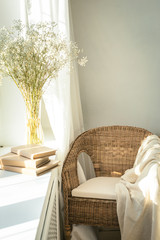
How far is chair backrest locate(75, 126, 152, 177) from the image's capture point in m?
2.21

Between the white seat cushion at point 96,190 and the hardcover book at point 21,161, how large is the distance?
1.73ft

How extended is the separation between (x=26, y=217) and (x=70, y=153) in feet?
3.64

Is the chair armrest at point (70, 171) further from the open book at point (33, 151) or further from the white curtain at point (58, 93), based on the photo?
the open book at point (33, 151)

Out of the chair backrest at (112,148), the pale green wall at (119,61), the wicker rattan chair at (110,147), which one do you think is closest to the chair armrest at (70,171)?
the wicker rattan chair at (110,147)

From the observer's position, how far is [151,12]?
2.38m

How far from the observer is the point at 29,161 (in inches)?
50.1

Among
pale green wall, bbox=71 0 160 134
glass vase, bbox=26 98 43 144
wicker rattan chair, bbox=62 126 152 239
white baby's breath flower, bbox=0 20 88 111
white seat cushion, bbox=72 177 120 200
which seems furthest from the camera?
pale green wall, bbox=71 0 160 134

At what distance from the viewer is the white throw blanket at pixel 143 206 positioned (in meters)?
1.42

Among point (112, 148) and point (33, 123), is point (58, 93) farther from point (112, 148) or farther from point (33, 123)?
point (112, 148)

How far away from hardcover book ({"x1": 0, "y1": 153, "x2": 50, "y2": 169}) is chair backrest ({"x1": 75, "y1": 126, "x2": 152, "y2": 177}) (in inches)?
36.3

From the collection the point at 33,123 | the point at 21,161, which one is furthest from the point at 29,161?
the point at 33,123

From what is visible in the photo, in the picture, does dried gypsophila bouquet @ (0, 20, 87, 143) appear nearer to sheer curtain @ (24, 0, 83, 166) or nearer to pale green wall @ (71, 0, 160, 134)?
sheer curtain @ (24, 0, 83, 166)

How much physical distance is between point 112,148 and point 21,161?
111 centimetres

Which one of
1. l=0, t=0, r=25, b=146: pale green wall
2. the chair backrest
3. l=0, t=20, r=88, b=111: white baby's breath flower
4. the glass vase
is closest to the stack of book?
the glass vase
